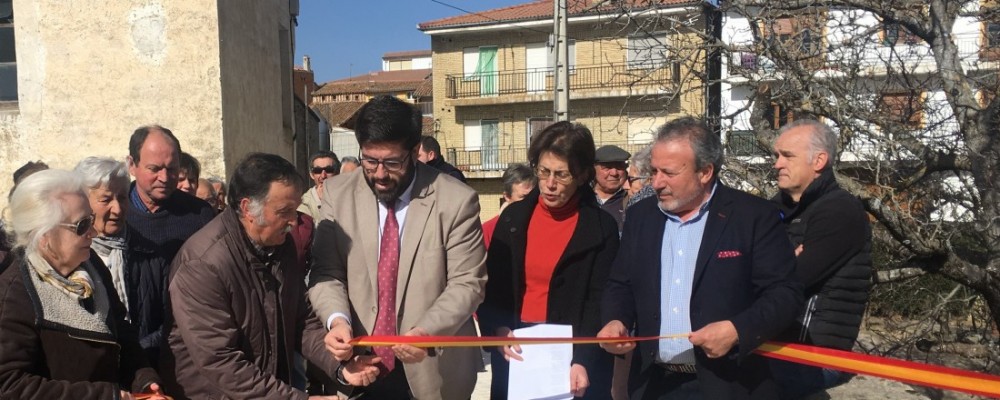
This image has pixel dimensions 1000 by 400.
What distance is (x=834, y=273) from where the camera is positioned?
3.29 m

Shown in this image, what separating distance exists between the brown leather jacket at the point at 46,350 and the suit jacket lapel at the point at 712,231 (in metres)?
2.18

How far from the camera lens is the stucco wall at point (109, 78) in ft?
35.8

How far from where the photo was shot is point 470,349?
11.4 ft

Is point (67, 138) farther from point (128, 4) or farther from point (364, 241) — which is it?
point (364, 241)

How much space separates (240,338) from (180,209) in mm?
1258

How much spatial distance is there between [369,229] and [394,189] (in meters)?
0.20

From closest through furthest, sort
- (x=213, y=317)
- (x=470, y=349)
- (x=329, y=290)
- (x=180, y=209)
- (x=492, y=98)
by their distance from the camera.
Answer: (x=213, y=317) < (x=329, y=290) < (x=470, y=349) < (x=180, y=209) < (x=492, y=98)

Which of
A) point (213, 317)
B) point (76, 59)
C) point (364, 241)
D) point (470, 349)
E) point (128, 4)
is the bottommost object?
point (470, 349)

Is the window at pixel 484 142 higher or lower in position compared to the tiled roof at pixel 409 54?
lower

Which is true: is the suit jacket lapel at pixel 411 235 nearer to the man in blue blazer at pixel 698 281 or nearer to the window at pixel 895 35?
the man in blue blazer at pixel 698 281

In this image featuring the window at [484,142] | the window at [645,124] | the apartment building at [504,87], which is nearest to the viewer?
the window at [645,124]

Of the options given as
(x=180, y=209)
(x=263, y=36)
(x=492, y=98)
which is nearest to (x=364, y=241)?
(x=180, y=209)

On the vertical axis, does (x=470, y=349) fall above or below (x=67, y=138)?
below

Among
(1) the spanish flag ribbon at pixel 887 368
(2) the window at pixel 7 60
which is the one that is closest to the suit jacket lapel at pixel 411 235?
(1) the spanish flag ribbon at pixel 887 368
